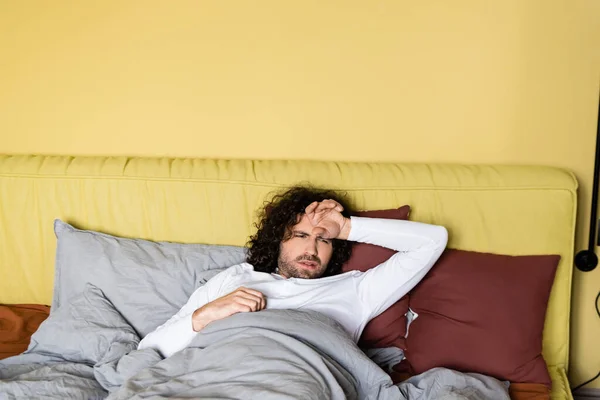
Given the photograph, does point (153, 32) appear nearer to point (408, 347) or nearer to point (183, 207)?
point (183, 207)

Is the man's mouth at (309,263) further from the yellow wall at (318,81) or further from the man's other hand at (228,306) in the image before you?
the yellow wall at (318,81)

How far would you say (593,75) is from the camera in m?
2.23

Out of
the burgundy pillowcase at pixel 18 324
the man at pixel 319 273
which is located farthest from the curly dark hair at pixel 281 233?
the burgundy pillowcase at pixel 18 324

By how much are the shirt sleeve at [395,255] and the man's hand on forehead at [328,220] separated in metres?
0.03

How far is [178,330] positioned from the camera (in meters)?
1.88

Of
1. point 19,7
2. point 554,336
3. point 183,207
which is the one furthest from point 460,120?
point 19,7

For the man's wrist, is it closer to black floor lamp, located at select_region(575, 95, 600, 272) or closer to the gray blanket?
the gray blanket

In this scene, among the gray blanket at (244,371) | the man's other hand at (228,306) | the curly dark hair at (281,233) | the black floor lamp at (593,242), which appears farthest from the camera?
the black floor lamp at (593,242)

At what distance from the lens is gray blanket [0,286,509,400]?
5.23 feet

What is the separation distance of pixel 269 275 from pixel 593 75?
4.06 ft

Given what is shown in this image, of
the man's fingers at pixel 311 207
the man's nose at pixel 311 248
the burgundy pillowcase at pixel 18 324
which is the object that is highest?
the man's fingers at pixel 311 207

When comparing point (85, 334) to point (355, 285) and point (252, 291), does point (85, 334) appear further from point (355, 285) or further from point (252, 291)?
point (355, 285)

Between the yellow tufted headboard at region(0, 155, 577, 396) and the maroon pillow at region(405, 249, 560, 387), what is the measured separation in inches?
5.5

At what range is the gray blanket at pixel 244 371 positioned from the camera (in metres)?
1.59
